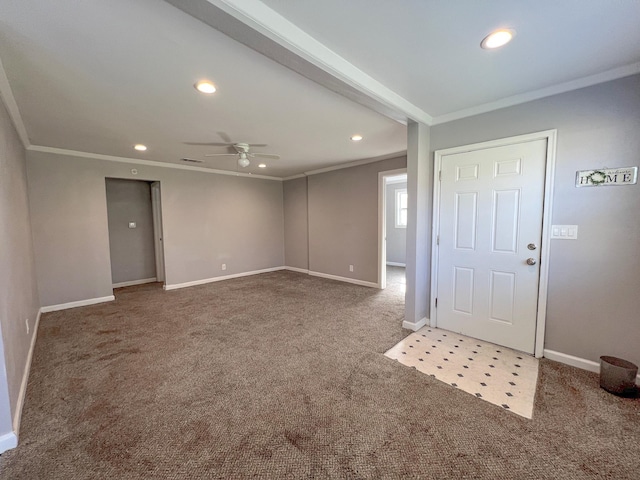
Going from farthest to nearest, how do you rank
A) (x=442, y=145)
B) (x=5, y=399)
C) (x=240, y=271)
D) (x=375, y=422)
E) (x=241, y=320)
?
(x=240, y=271)
(x=241, y=320)
(x=442, y=145)
(x=375, y=422)
(x=5, y=399)

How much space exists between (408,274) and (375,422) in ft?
5.85

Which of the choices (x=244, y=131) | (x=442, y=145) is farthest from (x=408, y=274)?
(x=244, y=131)

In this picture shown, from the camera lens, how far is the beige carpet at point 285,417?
1.48 meters

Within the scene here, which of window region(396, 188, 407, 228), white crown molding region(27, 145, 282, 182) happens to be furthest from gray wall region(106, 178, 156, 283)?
window region(396, 188, 407, 228)

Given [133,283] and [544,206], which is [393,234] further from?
[133,283]

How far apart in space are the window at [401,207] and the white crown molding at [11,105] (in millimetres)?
7518

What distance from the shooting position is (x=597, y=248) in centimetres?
226

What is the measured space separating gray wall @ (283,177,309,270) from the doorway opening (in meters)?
2.94

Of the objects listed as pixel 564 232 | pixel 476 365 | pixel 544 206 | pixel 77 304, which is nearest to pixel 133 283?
pixel 77 304

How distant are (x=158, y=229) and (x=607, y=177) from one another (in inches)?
270

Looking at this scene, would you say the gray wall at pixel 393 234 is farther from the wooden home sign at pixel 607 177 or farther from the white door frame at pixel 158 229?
the white door frame at pixel 158 229

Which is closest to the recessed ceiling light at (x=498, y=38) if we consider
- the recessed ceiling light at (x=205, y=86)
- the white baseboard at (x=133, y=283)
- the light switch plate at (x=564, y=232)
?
the light switch plate at (x=564, y=232)

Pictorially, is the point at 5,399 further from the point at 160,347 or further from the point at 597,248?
the point at 597,248

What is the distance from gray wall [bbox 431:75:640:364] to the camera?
212 cm
